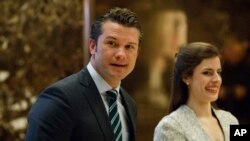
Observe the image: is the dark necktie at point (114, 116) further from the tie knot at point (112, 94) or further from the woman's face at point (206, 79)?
the woman's face at point (206, 79)

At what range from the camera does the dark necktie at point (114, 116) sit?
5.41 ft

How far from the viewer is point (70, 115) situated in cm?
147

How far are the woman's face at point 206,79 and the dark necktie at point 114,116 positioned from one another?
0.50m

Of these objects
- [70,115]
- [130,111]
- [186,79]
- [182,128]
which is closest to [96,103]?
[70,115]

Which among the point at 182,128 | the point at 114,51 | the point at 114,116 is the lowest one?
the point at 182,128

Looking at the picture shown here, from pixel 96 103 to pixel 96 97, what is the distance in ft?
0.10

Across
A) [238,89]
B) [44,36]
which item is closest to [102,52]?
[44,36]

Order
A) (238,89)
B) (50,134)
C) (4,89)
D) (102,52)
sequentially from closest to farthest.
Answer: (50,134) < (102,52) < (4,89) < (238,89)

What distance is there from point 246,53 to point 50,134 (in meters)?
3.03

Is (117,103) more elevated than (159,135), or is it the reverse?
(117,103)

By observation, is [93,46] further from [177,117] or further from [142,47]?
[142,47]

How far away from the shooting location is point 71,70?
349cm

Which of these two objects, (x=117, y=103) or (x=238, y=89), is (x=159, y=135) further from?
(x=238, y=89)

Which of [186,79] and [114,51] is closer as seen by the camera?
[114,51]
